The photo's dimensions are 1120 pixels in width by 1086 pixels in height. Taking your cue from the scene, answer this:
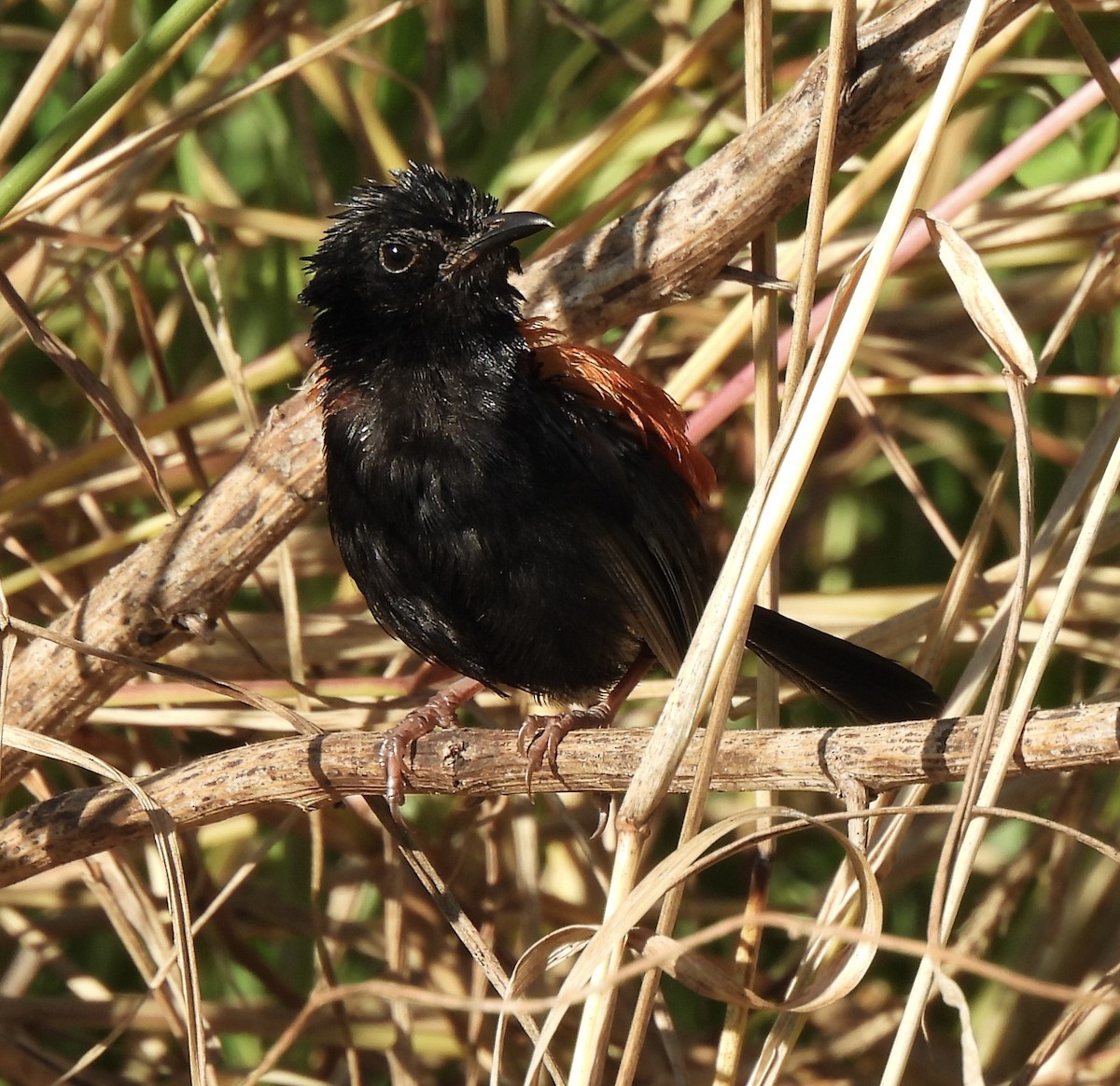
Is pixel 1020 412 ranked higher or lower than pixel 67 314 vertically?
lower

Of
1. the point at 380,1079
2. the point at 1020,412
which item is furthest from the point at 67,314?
the point at 1020,412

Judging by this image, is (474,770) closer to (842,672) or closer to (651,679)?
(842,672)

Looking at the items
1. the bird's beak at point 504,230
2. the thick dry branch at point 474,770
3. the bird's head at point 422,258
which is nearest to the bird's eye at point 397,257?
the bird's head at point 422,258

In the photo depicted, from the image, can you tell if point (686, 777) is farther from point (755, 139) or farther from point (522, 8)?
point (522, 8)

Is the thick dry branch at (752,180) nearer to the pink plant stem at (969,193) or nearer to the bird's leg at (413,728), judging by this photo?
the pink plant stem at (969,193)

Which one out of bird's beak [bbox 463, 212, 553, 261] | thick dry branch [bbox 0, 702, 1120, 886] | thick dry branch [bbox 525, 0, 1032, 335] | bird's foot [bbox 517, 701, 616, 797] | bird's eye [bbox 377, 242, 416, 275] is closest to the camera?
thick dry branch [bbox 0, 702, 1120, 886]

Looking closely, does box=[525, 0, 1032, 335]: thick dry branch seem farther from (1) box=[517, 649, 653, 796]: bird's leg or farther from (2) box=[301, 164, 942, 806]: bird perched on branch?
(1) box=[517, 649, 653, 796]: bird's leg

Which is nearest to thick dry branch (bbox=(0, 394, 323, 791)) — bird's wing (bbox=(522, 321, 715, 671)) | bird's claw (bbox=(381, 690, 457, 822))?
bird's claw (bbox=(381, 690, 457, 822))
